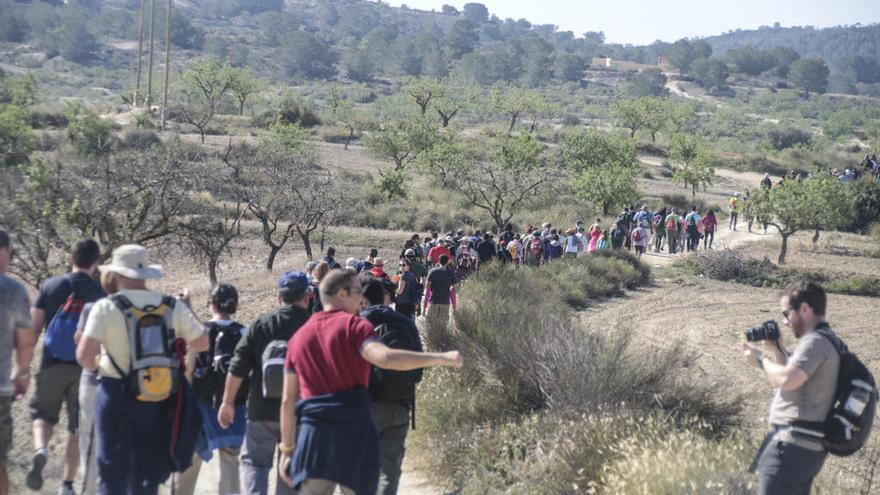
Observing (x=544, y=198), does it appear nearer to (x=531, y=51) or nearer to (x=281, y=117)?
(x=281, y=117)

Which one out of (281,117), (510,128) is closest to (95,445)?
(281,117)

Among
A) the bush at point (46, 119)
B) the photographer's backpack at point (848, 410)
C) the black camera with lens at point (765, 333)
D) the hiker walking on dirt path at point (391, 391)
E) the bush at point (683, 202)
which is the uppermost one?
the black camera with lens at point (765, 333)

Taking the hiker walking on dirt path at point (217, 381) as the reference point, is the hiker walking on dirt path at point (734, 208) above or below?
below

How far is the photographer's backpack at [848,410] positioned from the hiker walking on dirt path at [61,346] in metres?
4.32

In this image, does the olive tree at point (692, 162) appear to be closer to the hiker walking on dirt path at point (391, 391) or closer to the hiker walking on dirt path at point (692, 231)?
the hiker walking on dirt path at point (692, 231)

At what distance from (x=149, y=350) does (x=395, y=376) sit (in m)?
1.56

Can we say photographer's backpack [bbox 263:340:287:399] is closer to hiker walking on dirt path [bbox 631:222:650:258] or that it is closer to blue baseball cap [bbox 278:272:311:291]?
blue baseball cap [bbox 278:272:311:291]

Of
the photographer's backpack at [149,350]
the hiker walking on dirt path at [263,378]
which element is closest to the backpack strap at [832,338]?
the hiker walking on dirt path at [263,378]

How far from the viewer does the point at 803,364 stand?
16.4 feet

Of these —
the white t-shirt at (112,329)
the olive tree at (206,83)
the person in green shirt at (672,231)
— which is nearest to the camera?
the white t-shirt at (112,329)

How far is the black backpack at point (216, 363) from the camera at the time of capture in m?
5.93

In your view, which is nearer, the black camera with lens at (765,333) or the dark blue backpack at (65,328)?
the black camera with lens at (765,333)

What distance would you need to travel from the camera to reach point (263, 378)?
548cm

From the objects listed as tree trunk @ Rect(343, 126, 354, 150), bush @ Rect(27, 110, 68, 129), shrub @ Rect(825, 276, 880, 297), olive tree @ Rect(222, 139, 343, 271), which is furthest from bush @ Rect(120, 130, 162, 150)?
shrub @ Rect(825, 276, 880, 297)
